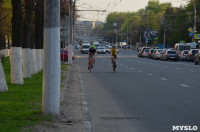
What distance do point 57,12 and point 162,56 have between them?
176ft

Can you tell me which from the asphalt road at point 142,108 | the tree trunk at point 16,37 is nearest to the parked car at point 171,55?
the tree trunk at point 16,37

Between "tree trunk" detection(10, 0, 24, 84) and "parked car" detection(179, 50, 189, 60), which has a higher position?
"tree trunk" detection(10, 0, 24, 84)

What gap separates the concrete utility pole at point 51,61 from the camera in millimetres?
10602

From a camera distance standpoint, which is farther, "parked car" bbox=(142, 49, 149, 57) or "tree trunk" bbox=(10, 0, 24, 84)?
"parked car" bbox=(142, 49, 149, 57)

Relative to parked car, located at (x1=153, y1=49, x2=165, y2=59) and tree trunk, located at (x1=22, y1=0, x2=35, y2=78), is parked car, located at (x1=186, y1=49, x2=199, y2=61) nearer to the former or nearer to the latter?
parked car, located at (x1=153, y1=49, x2=165, y2=59)

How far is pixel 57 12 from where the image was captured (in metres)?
11.0

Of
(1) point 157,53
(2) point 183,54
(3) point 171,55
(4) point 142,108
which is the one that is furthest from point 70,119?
(1) point 157,53

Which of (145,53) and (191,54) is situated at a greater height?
(191,54)

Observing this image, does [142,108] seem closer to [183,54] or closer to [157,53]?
[183,54]

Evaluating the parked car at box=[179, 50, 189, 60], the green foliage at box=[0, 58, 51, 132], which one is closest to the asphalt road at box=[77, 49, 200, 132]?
the green foliage at box=[0, 58, 51, 132]

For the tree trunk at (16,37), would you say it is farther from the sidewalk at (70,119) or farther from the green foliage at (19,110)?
the sidewalk at (70,119)

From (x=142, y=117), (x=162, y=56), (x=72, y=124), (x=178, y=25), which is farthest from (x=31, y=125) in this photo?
(x=178, y=25)

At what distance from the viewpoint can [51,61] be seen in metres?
10.7

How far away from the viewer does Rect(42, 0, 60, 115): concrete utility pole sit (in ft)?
34.8
